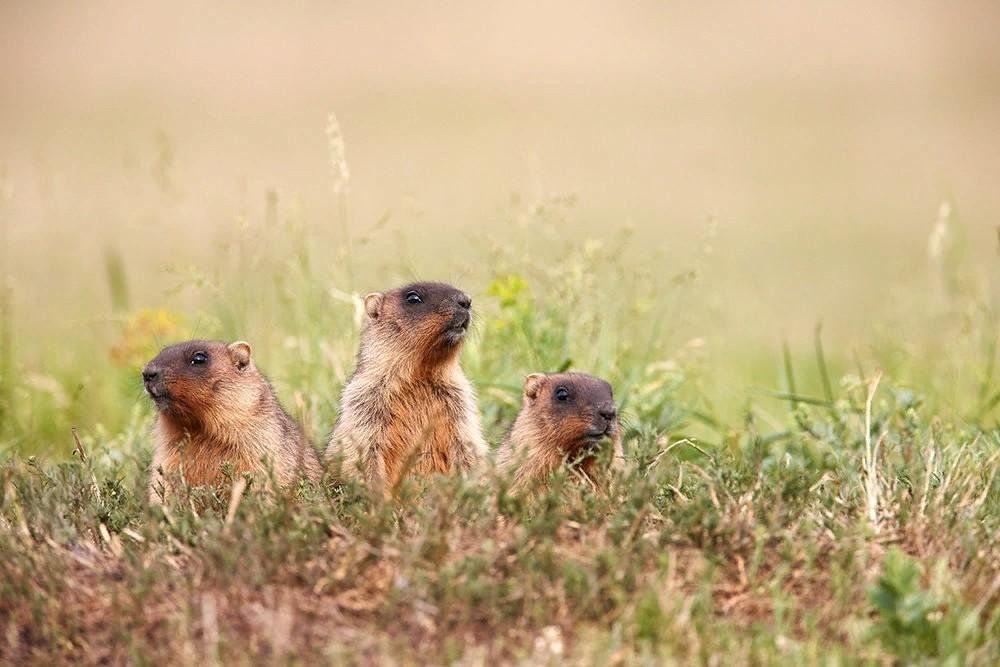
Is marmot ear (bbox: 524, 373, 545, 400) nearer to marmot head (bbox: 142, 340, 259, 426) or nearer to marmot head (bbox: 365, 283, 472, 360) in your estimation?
marmot head (bbox: 365, 283, 472, 360)

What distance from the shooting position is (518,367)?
7945 mm

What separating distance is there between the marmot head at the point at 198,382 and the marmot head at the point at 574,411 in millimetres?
1335

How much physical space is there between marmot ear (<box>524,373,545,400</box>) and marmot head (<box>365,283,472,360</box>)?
1.25 feet

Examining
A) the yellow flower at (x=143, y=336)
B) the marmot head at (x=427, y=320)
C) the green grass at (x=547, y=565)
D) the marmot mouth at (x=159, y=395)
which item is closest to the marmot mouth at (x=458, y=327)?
the marmot head at (x=427, y=320)

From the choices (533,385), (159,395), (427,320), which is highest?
(427,320)

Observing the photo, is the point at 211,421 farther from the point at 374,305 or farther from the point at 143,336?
the point at 143,336

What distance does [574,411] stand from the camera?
6.43 meters

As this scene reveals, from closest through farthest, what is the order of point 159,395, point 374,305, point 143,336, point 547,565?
1. point 547,565
2. point 159,395
3. point 374,305
4. point 143,336

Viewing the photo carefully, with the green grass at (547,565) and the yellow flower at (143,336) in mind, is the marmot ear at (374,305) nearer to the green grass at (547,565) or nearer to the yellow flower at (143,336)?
the green grass at (547,565)

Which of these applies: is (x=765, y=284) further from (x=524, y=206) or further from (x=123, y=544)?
(x=123, y=544)

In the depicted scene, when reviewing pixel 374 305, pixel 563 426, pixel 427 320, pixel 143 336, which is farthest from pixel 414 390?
pixel 143 336

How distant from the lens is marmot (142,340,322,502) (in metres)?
6.30

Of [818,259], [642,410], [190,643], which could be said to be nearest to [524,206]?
[642,410]

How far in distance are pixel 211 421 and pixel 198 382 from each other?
0.61 ft
